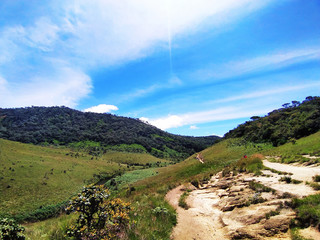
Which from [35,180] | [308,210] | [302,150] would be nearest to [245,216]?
[308,210]

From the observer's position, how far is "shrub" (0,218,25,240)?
4.39 metres

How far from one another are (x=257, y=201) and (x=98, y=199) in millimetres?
8790

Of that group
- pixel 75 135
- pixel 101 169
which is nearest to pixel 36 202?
pixel 101 169

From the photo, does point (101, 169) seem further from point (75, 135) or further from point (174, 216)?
point (75, 135)

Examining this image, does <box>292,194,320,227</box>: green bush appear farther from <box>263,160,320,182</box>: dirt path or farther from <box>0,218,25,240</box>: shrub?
<box>0,218,25,240</box>: shrub

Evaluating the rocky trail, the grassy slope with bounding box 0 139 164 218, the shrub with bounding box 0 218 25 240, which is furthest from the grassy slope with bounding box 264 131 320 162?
the grassy slope with bounding box 0 139 164 218

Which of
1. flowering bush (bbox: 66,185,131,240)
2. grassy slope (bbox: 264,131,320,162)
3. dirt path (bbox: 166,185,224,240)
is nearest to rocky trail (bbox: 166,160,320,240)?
dirt path (bbox: 166,185,224,240)

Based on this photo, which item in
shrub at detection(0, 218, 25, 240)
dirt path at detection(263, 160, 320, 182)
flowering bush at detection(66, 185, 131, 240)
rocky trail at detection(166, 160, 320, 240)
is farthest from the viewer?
dirt path at detection(263, 160, 320, 182)

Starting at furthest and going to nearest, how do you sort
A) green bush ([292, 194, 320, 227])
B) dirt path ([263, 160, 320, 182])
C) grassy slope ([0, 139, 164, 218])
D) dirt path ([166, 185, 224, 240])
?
grassy slope ([0, 139, 164, 218]) < dirt path ([263, 160, 320, 182]) < dirt path ([166, 185, 224, 240]) < green bush ([292, 194, 320, 227])

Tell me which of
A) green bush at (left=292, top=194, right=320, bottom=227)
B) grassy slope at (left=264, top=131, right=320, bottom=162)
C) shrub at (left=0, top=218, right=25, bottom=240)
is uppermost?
shrub at (left=0, top=218, right=25, bottom=240)

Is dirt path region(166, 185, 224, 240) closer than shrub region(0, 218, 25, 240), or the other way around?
shrub region(0, 218, 25, 240)

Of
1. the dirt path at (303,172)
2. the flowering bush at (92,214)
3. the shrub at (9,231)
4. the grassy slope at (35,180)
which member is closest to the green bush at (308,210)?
the dirt path at (303,172)

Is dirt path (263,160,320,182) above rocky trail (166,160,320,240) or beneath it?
above

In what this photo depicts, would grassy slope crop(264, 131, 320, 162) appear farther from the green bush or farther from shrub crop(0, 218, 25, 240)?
shrub crop(0, 218, 25, 240)
